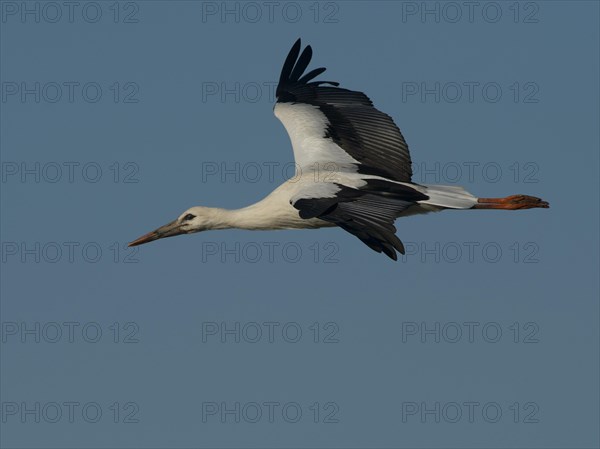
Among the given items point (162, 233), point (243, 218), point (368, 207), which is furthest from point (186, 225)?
point (368, 207)

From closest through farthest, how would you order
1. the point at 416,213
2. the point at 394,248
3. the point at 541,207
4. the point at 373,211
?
the point at 394,248 → the point at 373,211 → the point at 416,213 → the point at 541,207

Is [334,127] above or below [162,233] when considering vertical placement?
above

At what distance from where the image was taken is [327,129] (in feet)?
62.3

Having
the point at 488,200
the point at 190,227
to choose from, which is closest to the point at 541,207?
the point at 488,200

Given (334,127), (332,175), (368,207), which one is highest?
(334,127)

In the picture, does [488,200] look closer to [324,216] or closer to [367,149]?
[367,149]

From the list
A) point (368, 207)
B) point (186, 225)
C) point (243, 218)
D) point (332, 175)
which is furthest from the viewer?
point (186, 225)

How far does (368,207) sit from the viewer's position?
15945mm

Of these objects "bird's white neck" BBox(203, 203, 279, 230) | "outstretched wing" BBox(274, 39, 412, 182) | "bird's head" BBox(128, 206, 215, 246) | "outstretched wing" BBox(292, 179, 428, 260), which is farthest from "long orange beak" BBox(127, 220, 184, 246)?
"outstretched wing" BBox(292, 179, 428, 260)

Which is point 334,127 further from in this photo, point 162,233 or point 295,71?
point 162,233

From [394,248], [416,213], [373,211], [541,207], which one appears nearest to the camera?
[394,248]

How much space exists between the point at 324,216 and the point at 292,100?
4.46m

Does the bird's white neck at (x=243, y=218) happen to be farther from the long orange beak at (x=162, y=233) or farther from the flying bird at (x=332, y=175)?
the long orange beak at (x=162, y=233)

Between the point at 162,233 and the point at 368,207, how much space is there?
14.0ft
